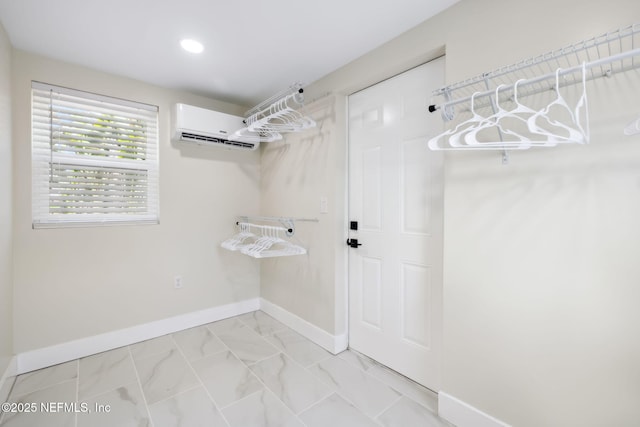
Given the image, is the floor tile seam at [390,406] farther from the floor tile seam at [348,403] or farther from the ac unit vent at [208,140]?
the ac unit vent at [208,140]

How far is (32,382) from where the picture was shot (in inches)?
78.8

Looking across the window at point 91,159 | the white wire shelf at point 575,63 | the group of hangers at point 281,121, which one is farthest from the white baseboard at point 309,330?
the white wire shelf at point 575,63

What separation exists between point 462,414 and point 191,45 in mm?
2831

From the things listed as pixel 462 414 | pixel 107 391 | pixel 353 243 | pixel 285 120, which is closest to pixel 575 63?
pixel 353 243

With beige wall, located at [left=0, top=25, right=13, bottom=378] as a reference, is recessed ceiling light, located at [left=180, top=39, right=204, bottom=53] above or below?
above

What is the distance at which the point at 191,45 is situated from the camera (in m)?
2.01

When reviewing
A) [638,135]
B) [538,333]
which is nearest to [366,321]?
[538,333]

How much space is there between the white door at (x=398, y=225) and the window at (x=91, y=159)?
1.86 metres

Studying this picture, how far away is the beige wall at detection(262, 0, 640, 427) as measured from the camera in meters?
1.14

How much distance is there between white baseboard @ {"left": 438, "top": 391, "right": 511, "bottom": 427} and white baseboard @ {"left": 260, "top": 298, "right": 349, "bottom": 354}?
91 centimetres

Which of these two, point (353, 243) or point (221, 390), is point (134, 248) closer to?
point (221, 390)

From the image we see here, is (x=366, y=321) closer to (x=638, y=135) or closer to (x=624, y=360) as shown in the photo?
(x=624, y=360)

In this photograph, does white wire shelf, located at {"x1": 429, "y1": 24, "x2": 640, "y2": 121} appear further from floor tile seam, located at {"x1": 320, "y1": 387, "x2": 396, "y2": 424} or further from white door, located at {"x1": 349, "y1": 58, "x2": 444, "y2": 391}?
floor tile seam, located at {"x1": 320, "y1": 387, "x2": 396, "y2": 424}

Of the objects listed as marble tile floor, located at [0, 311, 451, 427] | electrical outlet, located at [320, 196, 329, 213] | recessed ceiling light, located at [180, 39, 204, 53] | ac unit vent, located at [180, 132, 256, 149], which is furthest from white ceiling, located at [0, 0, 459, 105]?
marble tile floor, located at [0, 311, 451, 427]
